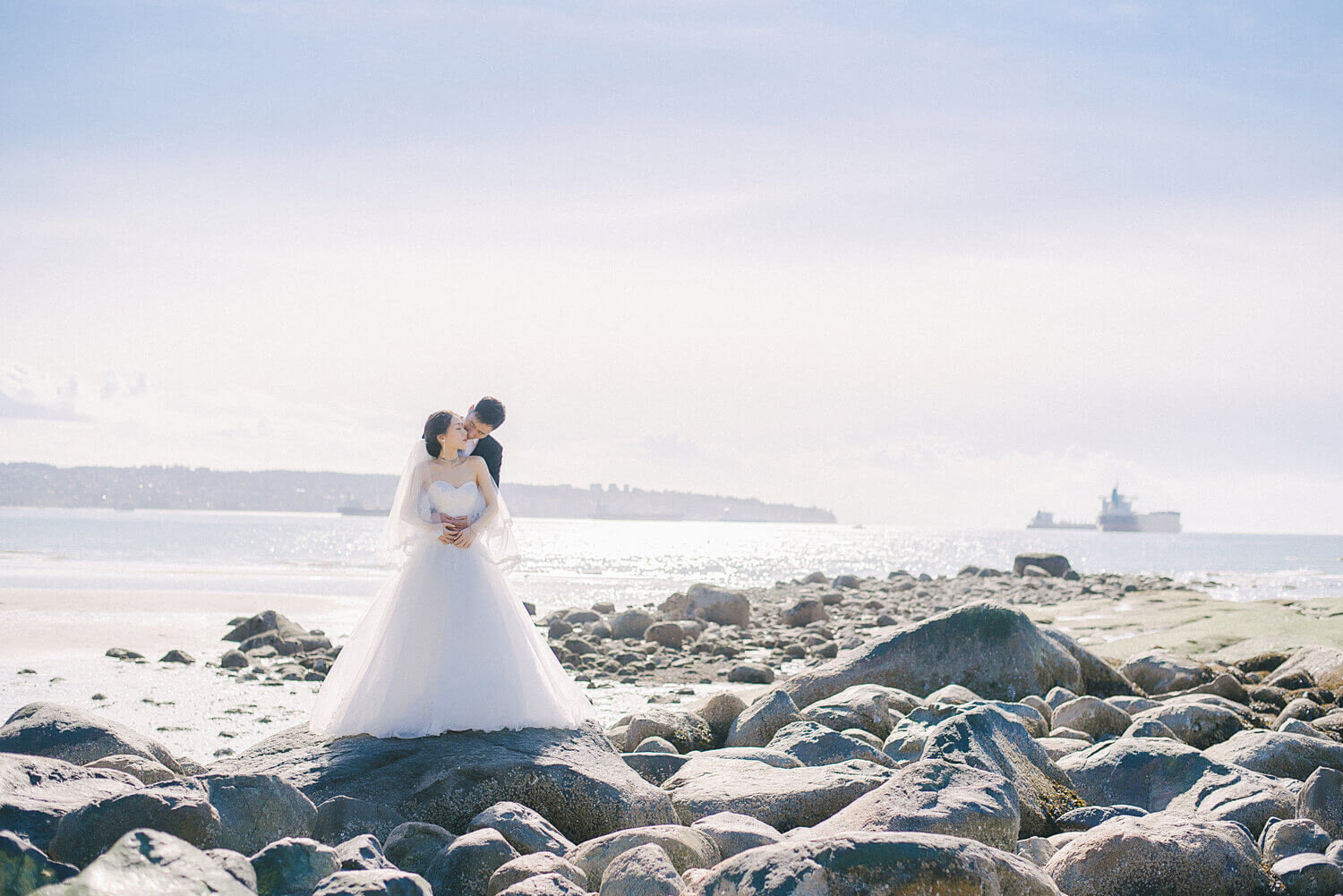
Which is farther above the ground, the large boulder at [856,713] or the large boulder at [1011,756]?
the large boulder at [1011,756]

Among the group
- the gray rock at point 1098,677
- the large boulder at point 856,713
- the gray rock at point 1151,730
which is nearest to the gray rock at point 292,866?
the large boulder at point 856,713

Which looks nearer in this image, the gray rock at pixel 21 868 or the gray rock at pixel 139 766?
the gray rock at pixel 21 868

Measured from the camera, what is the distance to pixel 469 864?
510 cm

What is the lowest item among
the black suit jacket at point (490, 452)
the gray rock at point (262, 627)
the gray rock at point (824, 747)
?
the gray rock at point (262, 627)

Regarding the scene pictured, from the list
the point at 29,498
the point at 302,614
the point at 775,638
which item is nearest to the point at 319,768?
the point at 775,638

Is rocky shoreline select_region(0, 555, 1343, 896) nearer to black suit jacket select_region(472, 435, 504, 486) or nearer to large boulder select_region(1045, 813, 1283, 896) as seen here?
large boulder select_region(1045, 813, 1283, 896)

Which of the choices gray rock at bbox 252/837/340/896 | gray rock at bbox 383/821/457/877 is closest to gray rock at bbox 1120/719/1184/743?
gray rock at bbox 383/821/457/877

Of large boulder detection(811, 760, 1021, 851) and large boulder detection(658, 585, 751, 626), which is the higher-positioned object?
large boulder detection(811, 760, 1021, 851)

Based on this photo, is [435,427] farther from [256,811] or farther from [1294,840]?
[1294,840]

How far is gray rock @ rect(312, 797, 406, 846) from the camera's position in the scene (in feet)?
18.7

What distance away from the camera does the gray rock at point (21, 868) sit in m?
4.09

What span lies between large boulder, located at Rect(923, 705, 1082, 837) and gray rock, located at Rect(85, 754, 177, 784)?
5.07 metres

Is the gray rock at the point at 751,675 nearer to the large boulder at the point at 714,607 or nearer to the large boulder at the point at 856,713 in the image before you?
the large boulder at the point at 856,713

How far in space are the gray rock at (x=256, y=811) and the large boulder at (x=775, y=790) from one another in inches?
97.5
